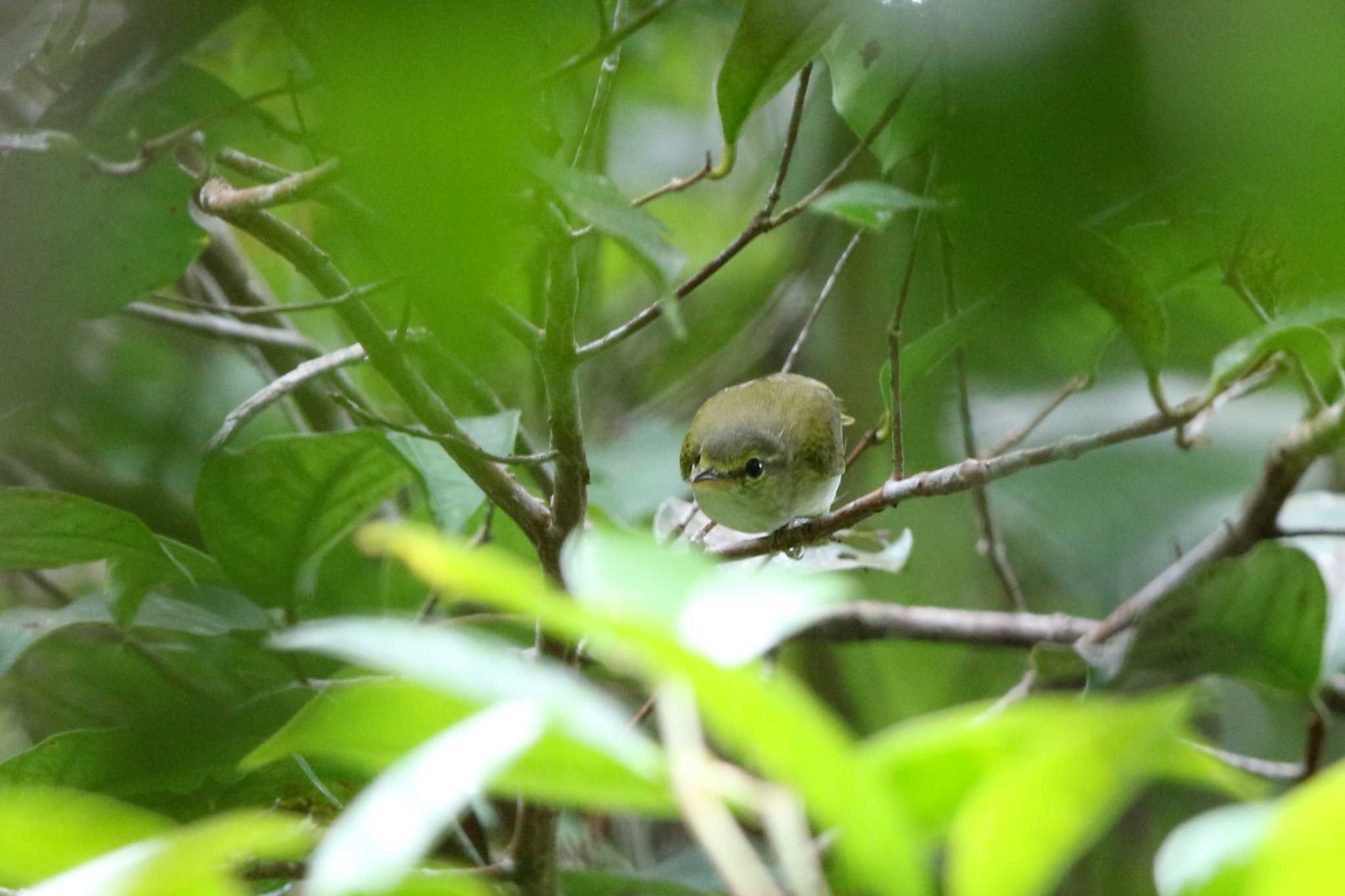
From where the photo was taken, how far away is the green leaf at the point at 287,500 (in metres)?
1.16

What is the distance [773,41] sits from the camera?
85cm

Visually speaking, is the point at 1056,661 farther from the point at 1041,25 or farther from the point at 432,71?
the point at 432,71

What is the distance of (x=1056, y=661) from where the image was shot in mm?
1136

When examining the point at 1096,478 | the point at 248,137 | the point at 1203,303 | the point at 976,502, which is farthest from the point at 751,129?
the point at 248,137

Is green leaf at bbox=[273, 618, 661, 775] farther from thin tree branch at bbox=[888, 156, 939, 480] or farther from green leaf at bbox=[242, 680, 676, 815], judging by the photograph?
thin tree branch at bbox=[888, 156, 939, 480]

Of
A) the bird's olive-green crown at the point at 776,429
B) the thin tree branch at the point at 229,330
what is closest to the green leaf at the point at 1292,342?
the bird's olive-green crown at the point at 776,429

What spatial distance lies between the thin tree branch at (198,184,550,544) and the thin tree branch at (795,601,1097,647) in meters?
0.78

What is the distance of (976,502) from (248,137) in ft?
3.32

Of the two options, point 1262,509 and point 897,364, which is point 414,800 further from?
point 1262,509

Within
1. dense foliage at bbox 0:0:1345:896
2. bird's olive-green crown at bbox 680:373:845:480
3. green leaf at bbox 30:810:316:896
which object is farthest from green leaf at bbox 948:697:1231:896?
bird's olive-green crown at bbox 680:373:845:480

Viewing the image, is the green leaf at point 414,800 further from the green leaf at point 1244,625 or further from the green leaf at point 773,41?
the green leaf at point 1244,625

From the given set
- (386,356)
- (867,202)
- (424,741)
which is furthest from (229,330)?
(424,741)

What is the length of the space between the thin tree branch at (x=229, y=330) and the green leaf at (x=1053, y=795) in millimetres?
1378

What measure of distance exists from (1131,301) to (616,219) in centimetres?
54
